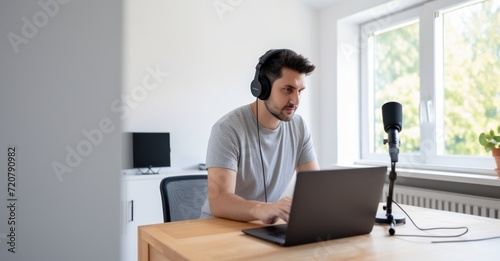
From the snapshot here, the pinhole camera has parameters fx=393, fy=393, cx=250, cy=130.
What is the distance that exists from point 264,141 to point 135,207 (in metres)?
1.14

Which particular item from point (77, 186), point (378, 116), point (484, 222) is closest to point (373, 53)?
point (378, 116)

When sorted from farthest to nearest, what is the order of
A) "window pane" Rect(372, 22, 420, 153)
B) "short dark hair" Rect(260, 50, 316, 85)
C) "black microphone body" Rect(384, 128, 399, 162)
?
"window pane" Rect(372, 22, 420, 153)
"short dark hair" Rect(260, 50, 316, 85)
"black microphone body" Rect(384, 128, 399, 162)

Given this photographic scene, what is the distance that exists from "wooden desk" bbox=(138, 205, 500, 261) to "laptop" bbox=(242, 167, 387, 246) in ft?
0.08

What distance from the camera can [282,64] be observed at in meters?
1.61

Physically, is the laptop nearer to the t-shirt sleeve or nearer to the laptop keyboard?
the laptop keyboard

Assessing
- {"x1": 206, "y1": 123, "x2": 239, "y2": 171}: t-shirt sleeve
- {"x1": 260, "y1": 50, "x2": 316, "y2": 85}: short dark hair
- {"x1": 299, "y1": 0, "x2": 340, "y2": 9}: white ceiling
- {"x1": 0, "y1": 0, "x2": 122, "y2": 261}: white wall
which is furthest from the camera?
{"x1": 299, "y1": 0, "x2": 340, "y2": 9}: white ceiling

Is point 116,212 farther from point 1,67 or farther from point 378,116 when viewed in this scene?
point 378,116

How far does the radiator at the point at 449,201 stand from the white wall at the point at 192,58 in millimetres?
1386

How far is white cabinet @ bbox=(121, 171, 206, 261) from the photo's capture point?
238 centimetres

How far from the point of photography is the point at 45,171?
7.09ft

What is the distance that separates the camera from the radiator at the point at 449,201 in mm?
2184

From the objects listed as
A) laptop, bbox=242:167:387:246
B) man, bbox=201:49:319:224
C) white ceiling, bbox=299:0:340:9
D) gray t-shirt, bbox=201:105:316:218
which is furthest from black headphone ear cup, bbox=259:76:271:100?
white ceiling, bbox=299:0:340:9

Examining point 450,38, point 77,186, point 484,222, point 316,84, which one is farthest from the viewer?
point 316,84

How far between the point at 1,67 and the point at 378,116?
107 inches
